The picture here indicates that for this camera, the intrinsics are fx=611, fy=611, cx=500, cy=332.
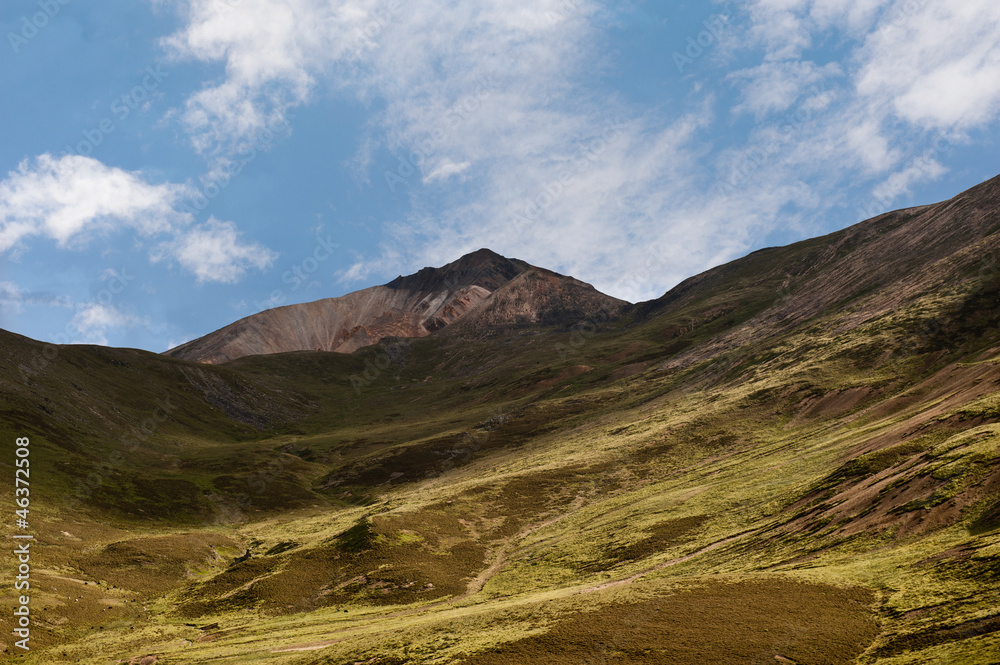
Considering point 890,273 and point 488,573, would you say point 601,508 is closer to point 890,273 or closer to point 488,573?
point 488,573

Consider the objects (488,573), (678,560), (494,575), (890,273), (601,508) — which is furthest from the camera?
(890,273)

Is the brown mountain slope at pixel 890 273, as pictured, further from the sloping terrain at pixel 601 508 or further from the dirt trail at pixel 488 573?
the dirt trail at pixel 488 573

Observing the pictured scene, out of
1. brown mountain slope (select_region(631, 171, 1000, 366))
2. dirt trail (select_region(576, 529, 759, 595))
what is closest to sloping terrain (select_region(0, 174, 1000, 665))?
dirt trail (select_region(576, 529, 759, 595))

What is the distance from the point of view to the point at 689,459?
87375 mm

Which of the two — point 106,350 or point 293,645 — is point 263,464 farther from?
point 293,645

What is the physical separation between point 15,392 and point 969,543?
144058 millimetres

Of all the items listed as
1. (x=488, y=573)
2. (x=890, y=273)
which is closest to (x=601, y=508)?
(x=488, y=573)

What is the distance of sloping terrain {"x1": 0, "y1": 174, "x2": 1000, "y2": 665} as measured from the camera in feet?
96.2

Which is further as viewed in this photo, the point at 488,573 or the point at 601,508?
the point at 601,508

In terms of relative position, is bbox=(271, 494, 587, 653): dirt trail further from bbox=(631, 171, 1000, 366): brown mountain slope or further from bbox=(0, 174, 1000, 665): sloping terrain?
bbox=(631, 171, 1000, 366): brown mountain slope

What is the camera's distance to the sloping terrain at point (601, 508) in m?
29.3

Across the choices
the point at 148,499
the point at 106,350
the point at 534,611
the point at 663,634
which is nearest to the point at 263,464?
the point at 148,499

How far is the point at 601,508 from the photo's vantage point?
73.9 metres

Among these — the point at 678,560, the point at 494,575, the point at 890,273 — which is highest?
the point at 890,273
